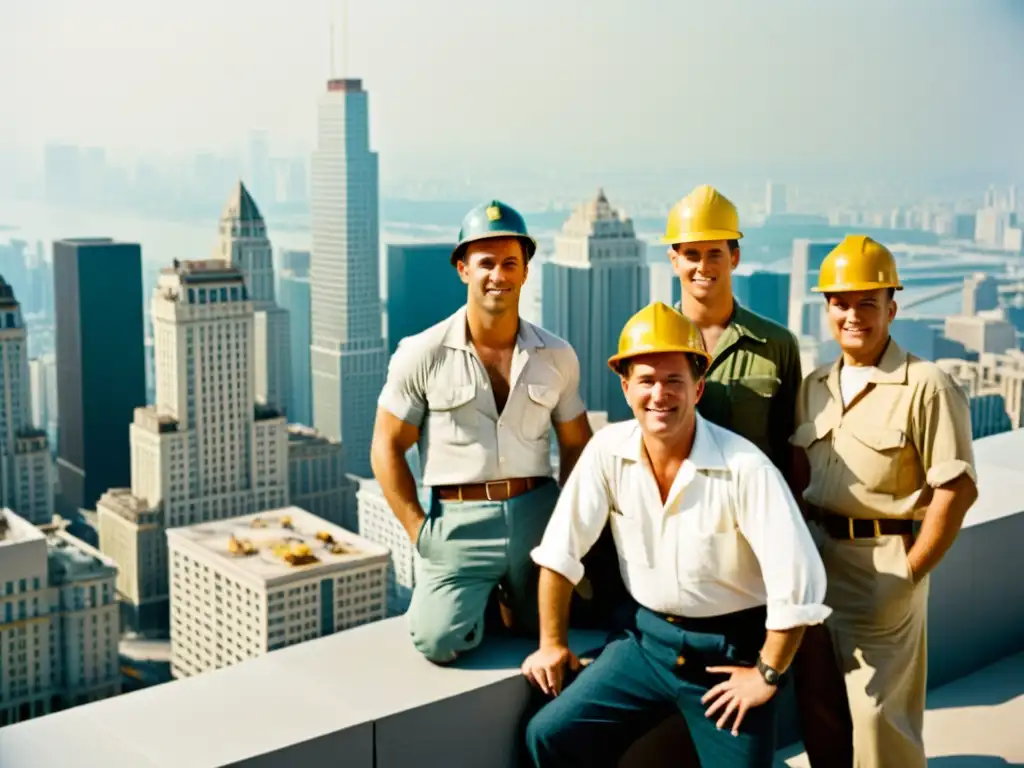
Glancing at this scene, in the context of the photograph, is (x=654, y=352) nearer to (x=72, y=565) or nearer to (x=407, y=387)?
(x=407, y=387)

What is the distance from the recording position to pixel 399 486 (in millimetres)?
1626

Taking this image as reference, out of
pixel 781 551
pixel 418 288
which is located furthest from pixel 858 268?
pixel 418 288

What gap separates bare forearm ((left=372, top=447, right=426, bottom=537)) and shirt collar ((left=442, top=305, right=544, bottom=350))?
16 cm

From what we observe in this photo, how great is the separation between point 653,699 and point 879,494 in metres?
0.37

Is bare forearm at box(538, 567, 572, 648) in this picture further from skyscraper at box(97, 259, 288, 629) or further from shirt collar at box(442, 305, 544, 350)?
skyscraper at box(97, 259, 288, 629)

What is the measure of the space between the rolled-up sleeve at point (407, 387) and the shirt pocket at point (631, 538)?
0.32 m

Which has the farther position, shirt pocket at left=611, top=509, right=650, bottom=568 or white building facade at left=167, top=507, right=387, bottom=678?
white building facade at left=167, top=507, right=387, bottom=678

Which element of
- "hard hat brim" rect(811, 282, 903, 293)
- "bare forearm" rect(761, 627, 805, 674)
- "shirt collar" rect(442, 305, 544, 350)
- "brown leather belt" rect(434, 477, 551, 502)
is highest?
"hard hat brim" rect(811, 282, 903, 293)

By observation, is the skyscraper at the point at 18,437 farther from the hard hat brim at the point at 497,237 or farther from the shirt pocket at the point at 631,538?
the shirt pocket at the point at 631,538

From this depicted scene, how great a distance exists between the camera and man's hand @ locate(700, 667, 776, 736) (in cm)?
134

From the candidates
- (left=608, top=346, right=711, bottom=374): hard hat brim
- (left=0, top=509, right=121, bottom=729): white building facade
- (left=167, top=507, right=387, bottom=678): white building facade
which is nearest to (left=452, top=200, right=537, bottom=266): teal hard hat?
(left=608, top=346, right=711, bottom=374): hard hat brim

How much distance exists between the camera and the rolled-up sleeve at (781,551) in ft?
4.30

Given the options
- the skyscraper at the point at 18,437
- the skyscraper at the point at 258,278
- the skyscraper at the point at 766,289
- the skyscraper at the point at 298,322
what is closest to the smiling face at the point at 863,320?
the skyscraper at the point at 766,289

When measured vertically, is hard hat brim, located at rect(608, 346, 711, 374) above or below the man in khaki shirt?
above
